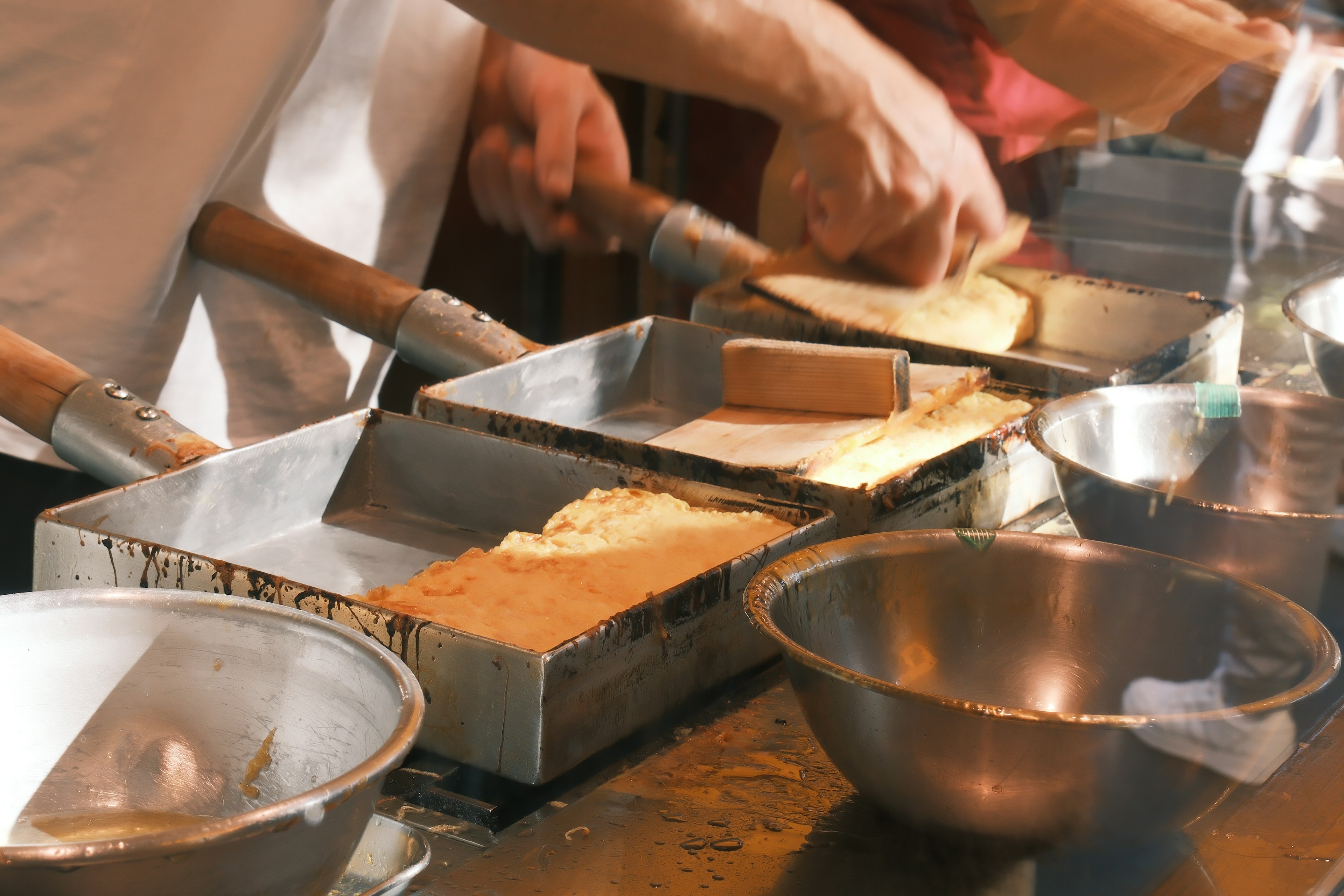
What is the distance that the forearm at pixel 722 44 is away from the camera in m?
1.09

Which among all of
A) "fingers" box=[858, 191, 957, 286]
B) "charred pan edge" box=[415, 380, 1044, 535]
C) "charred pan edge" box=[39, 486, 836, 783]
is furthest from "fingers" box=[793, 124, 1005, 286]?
"charred pan edge" box=[39, 486, 836, 783]

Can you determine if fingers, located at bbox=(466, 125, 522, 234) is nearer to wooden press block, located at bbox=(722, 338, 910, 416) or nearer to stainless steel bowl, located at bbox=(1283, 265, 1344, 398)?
wooden press block, located at bbox=(722, 338, 910, 416)

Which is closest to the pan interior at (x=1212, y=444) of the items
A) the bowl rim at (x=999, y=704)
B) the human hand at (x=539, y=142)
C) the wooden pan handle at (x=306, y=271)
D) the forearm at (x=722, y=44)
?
the bowl rim at (x=999, y=704)

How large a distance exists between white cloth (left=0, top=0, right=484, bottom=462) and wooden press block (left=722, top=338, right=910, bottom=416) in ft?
1.91

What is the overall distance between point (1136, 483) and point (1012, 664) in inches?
11.4

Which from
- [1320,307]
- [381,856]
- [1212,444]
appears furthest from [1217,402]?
[381,856]

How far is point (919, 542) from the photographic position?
0.69m

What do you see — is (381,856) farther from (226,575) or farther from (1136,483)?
(1136,483)

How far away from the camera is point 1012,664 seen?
2.32 feet

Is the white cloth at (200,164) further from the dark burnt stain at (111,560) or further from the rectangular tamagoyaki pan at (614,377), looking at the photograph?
the dark burnt stain at (111,560)

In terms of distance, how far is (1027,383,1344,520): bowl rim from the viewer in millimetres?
723

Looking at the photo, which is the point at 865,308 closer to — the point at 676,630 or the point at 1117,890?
the point at 676,630

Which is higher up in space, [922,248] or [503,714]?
[922,248]

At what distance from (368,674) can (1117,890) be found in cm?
36
